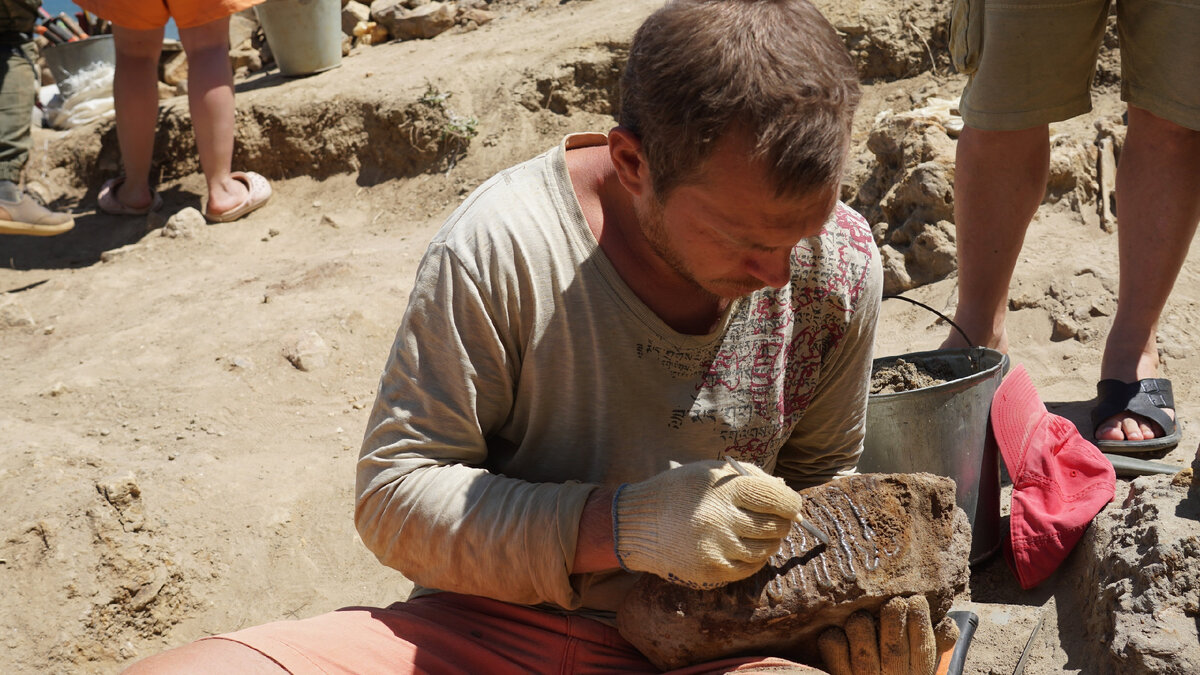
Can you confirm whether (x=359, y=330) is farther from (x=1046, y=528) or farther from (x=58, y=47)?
(x=58, y=47)

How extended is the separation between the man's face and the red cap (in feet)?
4.06

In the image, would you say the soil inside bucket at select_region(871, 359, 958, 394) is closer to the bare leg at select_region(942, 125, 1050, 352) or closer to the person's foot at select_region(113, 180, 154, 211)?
the bare leg at select_region(942, 125, 1050, 352)

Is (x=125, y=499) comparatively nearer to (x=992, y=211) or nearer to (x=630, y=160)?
(x=630, y=160)

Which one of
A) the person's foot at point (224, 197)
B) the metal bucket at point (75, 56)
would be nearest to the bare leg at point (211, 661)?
the person's foot at point (224, 197)

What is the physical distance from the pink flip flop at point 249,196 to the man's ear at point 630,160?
4.33 meters

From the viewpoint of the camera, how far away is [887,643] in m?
1.62

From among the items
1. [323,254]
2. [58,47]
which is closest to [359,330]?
[323,254]

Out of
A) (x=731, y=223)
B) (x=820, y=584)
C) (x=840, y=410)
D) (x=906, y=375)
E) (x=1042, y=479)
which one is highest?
(x=731, y=223)

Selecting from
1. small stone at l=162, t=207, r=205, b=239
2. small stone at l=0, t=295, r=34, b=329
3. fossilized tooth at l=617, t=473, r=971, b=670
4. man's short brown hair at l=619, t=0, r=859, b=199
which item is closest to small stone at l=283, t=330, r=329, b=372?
small stone at l=0, t=295, r=34, b=329

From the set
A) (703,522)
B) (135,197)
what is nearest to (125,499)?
(703,522)

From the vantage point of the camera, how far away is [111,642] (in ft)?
8.42

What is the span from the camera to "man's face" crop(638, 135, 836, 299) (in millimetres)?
1359

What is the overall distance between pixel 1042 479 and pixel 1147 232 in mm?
785

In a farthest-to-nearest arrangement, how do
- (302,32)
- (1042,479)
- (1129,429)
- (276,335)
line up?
(302,32) < (276,335) < (1129,429) < (1042,479)
